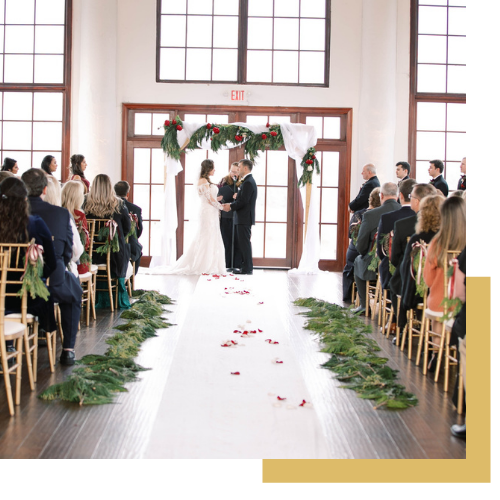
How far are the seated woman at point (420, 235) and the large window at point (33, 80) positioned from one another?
7.70 m

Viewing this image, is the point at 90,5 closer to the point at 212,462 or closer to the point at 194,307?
the point at 194,307

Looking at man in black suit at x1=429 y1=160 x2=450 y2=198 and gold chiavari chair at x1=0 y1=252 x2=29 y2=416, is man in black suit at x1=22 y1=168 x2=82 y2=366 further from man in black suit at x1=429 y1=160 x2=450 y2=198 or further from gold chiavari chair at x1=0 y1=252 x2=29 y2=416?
man in black suit at x1=429 y1=160 x2=450 y2=198

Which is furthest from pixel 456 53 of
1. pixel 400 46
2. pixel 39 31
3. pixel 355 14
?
pixel 39 31

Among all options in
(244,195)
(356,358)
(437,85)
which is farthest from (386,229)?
(437,85)

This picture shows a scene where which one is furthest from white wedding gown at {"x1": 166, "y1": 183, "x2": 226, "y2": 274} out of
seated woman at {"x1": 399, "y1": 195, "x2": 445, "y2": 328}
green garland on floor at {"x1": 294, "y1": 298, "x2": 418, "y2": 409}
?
seated woman at {"x1": 399, "y1": 195, "x2": 445, "y2": 328}

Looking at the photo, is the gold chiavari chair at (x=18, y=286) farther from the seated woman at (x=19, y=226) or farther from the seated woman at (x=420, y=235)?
the seated woman at (x=420, y=235)

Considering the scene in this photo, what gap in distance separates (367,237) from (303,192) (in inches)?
169

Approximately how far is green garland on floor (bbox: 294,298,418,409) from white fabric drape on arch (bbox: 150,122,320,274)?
3779 millimetres

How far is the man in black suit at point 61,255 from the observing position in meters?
4.46

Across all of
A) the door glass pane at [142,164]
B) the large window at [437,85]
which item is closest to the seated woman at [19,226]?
the door glass pane at [142,164]

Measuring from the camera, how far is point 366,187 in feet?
27.1

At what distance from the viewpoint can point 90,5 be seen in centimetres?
1075

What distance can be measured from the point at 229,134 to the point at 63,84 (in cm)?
309

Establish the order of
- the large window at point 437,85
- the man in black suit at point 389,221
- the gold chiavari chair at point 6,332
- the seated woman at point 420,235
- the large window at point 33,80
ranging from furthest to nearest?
the large window at point 437,85 < the large window at point 33,80 < the man in black suit at point 389,221 < the seated woman at point 420,235 < the gold chiavari chair at point 6,332
